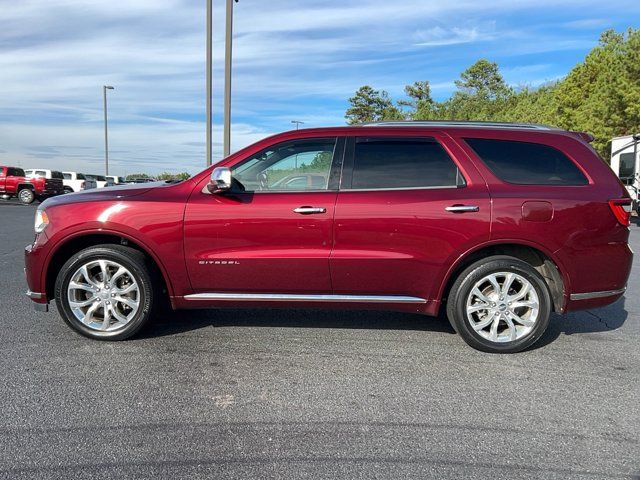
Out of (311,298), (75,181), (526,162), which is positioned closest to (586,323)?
(526,162)

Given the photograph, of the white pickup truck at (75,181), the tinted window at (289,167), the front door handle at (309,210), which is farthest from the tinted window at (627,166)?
the white pickup truck at (75,181)

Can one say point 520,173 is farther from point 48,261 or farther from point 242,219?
point 48,261

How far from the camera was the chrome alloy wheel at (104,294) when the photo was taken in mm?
4285

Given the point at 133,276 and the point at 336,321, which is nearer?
the point at 133,276

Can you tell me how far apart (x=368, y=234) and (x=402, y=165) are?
668 millimetres

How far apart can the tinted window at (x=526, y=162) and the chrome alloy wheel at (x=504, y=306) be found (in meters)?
0.80

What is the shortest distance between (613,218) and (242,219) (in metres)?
2.95

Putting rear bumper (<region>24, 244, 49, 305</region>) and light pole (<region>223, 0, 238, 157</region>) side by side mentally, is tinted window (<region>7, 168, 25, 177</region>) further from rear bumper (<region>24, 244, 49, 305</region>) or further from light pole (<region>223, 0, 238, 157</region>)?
rear bumper (<region>24, 244, 49, 305</region>)

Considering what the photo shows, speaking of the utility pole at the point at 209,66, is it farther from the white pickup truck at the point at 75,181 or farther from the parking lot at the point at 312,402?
the white pickup truck at the point at 75,181

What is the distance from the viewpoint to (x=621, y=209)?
13.6 ft

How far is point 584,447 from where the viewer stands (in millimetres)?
2789

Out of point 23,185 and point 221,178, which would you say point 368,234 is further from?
point 23,185

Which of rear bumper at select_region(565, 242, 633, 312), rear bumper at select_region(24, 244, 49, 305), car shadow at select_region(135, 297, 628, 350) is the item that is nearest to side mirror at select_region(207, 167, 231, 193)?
car shadow at select_region(135, 297, 628, 350)

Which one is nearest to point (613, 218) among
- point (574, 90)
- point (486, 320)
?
point (486, 320)
